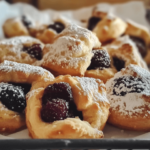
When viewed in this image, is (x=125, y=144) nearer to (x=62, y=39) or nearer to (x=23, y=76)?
(x=23, y=76)

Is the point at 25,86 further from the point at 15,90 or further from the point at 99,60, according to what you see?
the point at 99,60

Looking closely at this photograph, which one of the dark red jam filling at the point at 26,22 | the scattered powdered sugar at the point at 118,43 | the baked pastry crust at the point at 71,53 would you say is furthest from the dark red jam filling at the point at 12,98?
the dark red jam filling at the point at 26,22

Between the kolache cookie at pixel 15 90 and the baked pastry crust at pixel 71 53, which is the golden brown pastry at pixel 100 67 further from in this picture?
the kolache cookie at pixel 15 90

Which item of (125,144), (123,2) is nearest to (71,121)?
(125,144)

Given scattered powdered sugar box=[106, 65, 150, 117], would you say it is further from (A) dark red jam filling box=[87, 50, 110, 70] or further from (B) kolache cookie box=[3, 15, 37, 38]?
(B) kolache cookie box=[3, 15, 37, 38]

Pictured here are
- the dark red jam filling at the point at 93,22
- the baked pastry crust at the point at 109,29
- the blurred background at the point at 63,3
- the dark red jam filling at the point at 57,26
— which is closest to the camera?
the baked pastry crust at the point at 109,29
